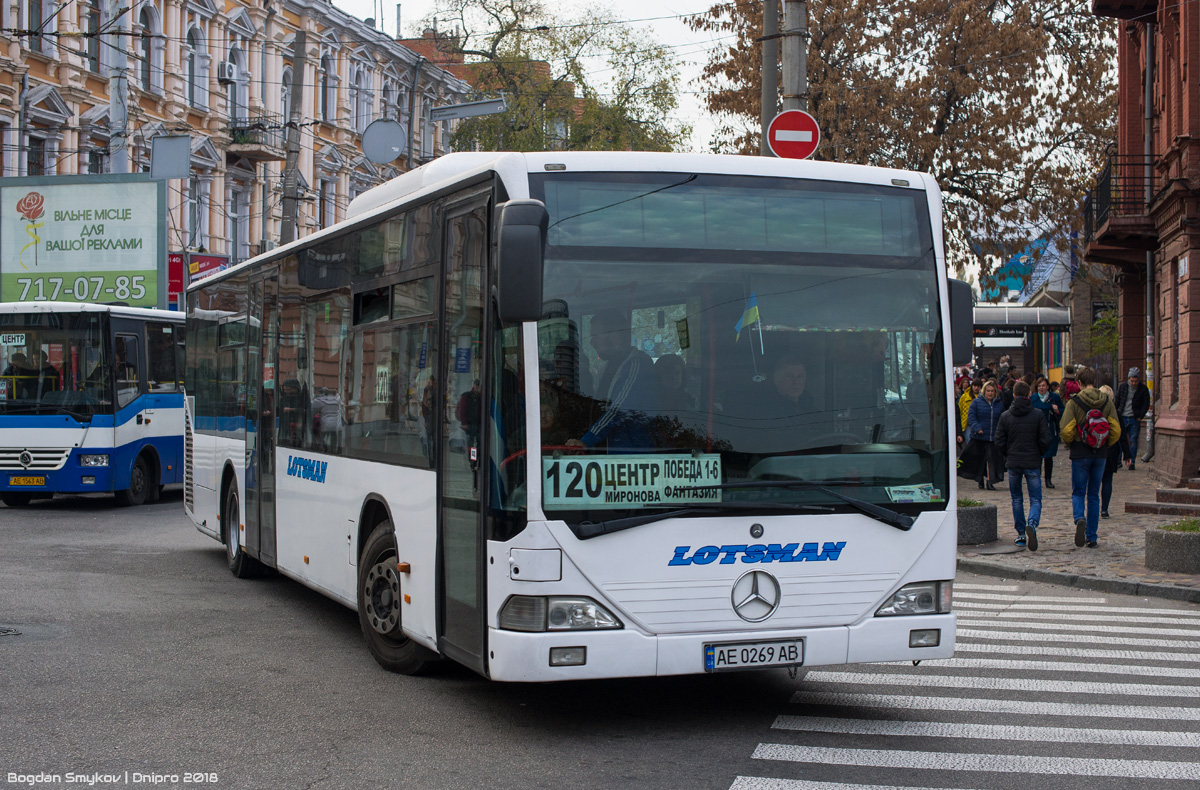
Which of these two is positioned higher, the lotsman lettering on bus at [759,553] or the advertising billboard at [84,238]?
the advertising billboard at [84,238]

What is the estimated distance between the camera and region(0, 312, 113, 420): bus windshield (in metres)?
18.7

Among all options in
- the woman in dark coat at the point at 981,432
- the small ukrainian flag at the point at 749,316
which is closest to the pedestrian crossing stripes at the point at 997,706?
the small ukrainian flag at the point at 749,316

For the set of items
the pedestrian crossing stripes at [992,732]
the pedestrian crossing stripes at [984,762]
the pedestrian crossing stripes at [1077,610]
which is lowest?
the pedestrian crossing stripes at [1077,610]

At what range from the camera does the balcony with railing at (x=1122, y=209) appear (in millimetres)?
25734

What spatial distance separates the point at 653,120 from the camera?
51.2 meters

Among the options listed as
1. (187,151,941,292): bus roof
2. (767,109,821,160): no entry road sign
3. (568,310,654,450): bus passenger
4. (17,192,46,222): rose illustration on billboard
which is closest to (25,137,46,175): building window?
(17,192,46,222): rose illustration on billboard

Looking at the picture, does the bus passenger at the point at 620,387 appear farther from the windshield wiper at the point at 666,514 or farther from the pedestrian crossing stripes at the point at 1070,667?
the pedestrian crossing stripes at the point at 1070,667

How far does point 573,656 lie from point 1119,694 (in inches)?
134

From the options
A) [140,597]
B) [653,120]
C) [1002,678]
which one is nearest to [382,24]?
[653,120]

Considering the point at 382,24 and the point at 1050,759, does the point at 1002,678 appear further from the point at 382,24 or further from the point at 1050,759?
the point at 382,24

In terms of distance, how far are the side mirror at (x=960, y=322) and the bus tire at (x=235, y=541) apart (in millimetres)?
7124

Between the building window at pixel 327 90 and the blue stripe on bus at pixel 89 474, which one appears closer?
the blue stripe on bus at pixel 89 474

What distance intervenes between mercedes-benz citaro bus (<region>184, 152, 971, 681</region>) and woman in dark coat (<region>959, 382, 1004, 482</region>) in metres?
14.6

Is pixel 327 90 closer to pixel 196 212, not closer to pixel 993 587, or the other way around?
pixel 196 212
